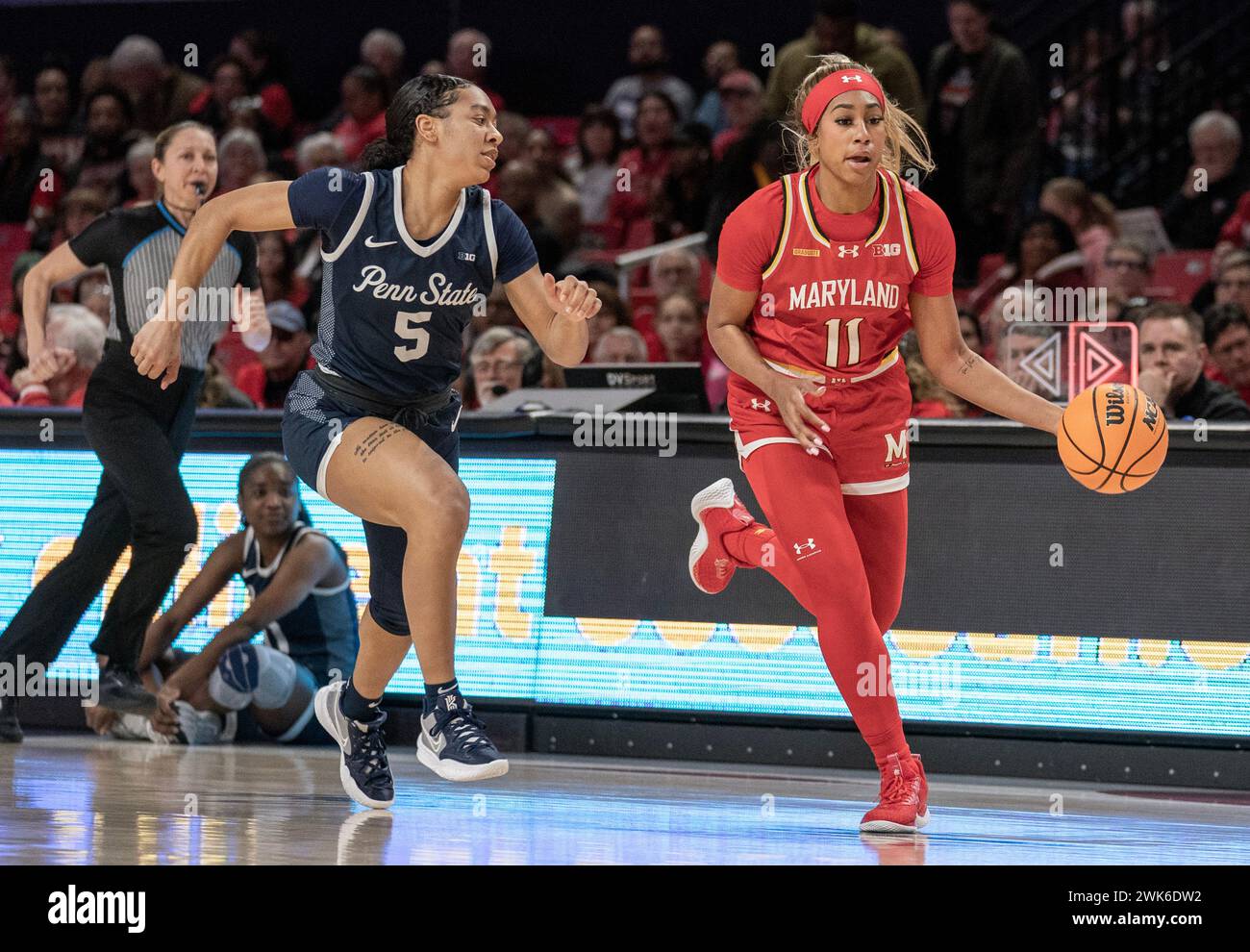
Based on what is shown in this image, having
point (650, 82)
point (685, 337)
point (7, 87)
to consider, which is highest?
point (7, 87)

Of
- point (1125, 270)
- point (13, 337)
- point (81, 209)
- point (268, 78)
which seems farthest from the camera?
point (268, 78)

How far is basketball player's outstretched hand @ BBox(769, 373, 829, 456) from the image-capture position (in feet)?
16.8

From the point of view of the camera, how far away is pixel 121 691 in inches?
285

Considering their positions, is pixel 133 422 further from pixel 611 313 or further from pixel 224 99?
pixel 224 99

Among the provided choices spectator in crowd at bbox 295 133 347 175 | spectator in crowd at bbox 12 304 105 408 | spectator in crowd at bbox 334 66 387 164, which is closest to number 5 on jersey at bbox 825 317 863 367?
spectator in crowd at bbox 12 304 105 408

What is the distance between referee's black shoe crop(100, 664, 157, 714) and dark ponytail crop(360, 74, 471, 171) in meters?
2.85

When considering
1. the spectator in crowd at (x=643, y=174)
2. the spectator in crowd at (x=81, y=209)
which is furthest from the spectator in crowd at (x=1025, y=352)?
the spectator in crowd at (x=81, y=209)

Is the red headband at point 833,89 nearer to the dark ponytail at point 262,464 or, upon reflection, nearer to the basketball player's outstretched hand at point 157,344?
the basketball player's outstretched hand at point 157,344

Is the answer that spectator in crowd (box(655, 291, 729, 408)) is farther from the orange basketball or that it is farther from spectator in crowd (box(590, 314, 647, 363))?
the orange basketball

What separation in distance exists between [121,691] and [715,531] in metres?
2.71

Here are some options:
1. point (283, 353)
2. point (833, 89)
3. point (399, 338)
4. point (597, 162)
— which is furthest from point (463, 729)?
point (597, 162)

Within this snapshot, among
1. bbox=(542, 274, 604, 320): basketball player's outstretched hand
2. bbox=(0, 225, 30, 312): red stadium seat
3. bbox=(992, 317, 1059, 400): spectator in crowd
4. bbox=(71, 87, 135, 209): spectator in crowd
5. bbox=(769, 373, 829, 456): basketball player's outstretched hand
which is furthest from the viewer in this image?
bbox=(71, 87, 135, 209): spectator in crowd
